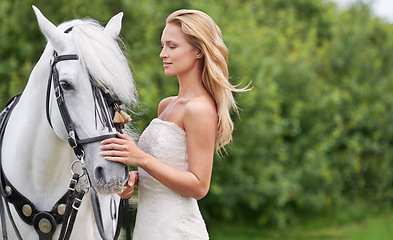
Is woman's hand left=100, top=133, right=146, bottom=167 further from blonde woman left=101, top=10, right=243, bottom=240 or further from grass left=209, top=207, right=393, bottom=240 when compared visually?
grass left=209, top=207, right=393, bottom=240

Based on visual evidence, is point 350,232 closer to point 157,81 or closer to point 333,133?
point 333,133

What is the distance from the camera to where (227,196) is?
7.62m

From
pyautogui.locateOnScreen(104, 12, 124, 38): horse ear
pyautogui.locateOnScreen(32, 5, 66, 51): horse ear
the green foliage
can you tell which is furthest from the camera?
the green foliage

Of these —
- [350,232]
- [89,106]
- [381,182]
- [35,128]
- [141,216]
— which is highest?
[89,106]

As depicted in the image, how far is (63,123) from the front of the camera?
7.91ft

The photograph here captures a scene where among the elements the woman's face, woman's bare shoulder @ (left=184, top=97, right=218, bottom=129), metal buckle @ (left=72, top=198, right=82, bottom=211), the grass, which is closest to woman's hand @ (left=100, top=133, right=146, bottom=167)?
woman's bare shoulder @ (left=184, top=97, right=218, bottom=129)

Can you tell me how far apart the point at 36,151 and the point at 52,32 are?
0.64 m

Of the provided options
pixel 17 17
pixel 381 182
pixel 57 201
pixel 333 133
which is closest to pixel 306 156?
pixel 333 133

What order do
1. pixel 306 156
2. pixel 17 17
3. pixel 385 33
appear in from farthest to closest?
pixel 385 33 → pixel 306 156 → pixel 17 17

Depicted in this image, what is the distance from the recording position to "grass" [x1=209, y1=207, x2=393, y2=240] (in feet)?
28.2

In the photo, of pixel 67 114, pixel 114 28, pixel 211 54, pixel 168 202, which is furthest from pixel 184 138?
pixel 114 28

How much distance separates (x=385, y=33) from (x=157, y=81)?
7518 mm

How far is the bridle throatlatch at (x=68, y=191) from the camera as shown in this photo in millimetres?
2295

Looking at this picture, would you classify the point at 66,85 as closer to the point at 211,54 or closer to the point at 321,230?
the point at 211,54
